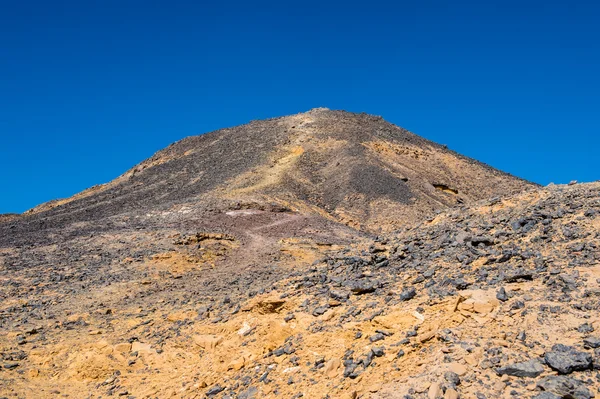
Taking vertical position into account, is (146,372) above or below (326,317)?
below

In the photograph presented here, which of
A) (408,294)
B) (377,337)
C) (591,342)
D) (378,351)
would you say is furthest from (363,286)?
(591,342)

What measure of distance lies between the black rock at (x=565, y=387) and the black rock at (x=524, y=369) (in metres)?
0.13

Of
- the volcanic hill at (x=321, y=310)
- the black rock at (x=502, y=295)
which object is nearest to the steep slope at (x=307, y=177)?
the volcanic hill at (x=321, y=310)

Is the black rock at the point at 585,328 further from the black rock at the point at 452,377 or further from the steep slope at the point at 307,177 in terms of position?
the steep slope at the point at 307,177

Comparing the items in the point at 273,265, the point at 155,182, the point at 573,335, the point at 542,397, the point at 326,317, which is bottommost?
the point at 542,397

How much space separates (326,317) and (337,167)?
97.2ft

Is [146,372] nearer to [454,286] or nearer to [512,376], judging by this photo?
[454,286]

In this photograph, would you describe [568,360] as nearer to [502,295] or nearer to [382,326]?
[502,295]

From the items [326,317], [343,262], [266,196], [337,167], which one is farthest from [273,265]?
[337,167]

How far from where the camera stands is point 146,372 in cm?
1005

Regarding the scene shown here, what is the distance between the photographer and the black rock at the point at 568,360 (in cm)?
589

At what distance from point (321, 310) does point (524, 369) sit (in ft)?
12.1

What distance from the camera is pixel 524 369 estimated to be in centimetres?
603

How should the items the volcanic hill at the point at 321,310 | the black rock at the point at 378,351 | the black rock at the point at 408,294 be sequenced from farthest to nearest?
the black rock at the point at 408,294, the black rock at the point at 378,351, the volcanic hill at the point at 321,310
